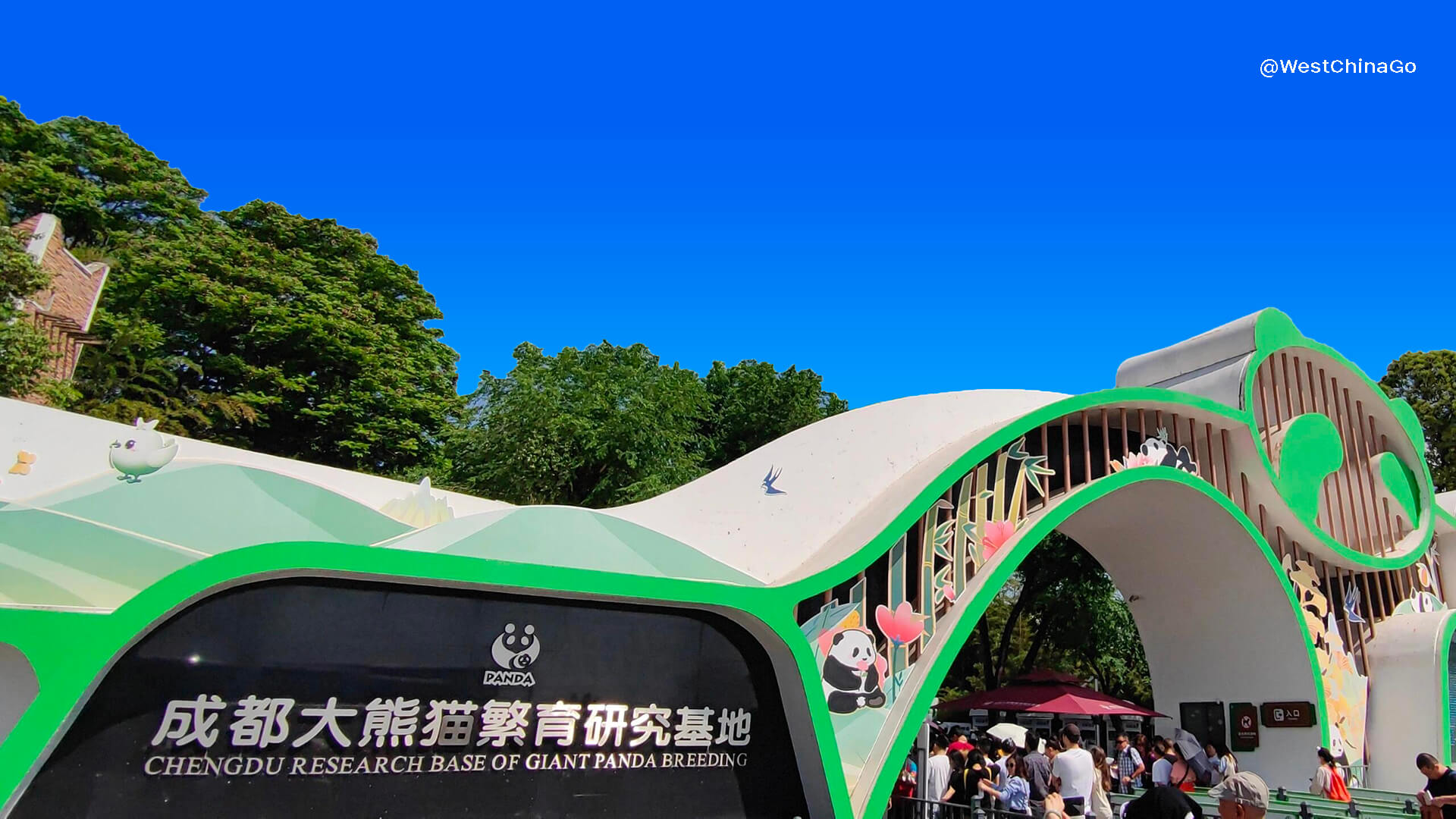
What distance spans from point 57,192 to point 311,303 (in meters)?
7.74

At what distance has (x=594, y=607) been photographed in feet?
20.5

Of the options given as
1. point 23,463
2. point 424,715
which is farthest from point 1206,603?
point 23,463

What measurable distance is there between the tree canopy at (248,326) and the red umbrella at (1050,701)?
13138mm

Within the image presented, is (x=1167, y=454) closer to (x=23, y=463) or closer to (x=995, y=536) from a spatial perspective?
(x=995, y=536)

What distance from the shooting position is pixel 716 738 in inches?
263

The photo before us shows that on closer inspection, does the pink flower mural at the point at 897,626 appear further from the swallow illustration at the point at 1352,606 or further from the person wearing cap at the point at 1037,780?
the swallow illustration at the point at 1352,606

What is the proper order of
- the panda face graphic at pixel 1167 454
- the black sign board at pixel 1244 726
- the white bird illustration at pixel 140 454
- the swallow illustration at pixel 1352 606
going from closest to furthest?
the white bird illustration at pixel 140 454 < the panda face graphic at pixel 1167 454 < the black sign board at pixel 1244 726 < the swallow illustration at pixel 1352 606

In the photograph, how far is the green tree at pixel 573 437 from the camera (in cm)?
1878

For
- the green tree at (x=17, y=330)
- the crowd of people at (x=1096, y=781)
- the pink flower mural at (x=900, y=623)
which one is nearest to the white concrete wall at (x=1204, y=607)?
the crowd of people at (x=1096, y=781)

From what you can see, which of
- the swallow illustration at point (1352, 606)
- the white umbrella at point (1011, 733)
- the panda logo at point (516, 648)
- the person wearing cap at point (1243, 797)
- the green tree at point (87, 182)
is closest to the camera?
the person wearing cap at point (1243, 797)

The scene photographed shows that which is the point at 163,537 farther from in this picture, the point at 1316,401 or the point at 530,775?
the point at 1316,401

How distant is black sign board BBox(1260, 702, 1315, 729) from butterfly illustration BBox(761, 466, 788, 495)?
26.7 ft

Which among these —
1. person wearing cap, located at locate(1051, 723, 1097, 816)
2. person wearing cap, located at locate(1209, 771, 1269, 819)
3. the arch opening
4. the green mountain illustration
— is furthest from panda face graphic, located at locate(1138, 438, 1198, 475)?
the green mountain illustration

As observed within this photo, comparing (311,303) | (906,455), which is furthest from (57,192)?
(906,455)
